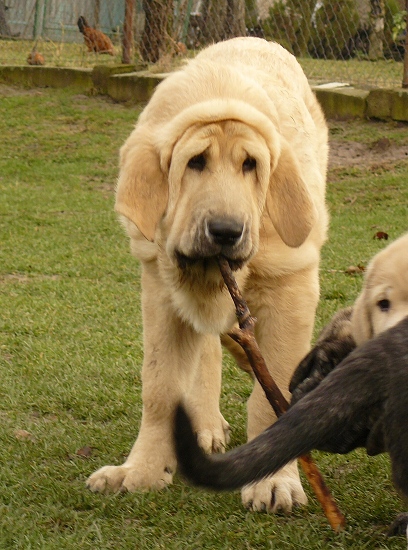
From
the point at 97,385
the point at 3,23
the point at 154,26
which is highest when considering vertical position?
the point at 154,26

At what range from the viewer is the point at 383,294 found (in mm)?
3227

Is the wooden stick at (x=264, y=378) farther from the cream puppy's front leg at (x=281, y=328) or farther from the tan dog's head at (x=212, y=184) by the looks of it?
the cream puppy's front leg at (x=281, y=328)

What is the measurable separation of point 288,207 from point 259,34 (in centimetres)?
1114

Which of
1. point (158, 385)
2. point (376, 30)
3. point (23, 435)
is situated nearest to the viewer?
point (158, 385)

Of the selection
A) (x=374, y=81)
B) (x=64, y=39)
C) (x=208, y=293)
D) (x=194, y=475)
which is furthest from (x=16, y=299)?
(x=64, y=39)

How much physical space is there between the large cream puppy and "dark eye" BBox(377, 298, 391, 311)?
51 centimetres

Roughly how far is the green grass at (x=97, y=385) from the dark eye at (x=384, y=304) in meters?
0.77

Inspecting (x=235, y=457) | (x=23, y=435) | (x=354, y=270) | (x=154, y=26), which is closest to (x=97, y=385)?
(x=23, y=435)

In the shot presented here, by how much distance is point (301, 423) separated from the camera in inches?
100.0

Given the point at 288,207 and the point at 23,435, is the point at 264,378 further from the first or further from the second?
the point at 23,435

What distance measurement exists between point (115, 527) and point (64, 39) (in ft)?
47.5

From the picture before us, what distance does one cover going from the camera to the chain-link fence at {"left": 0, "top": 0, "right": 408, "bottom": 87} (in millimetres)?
12648

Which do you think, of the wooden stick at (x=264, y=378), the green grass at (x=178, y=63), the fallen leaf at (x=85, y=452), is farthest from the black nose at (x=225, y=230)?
the green grass at (x=178, y=63)

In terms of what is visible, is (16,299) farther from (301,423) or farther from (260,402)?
(301,423)
